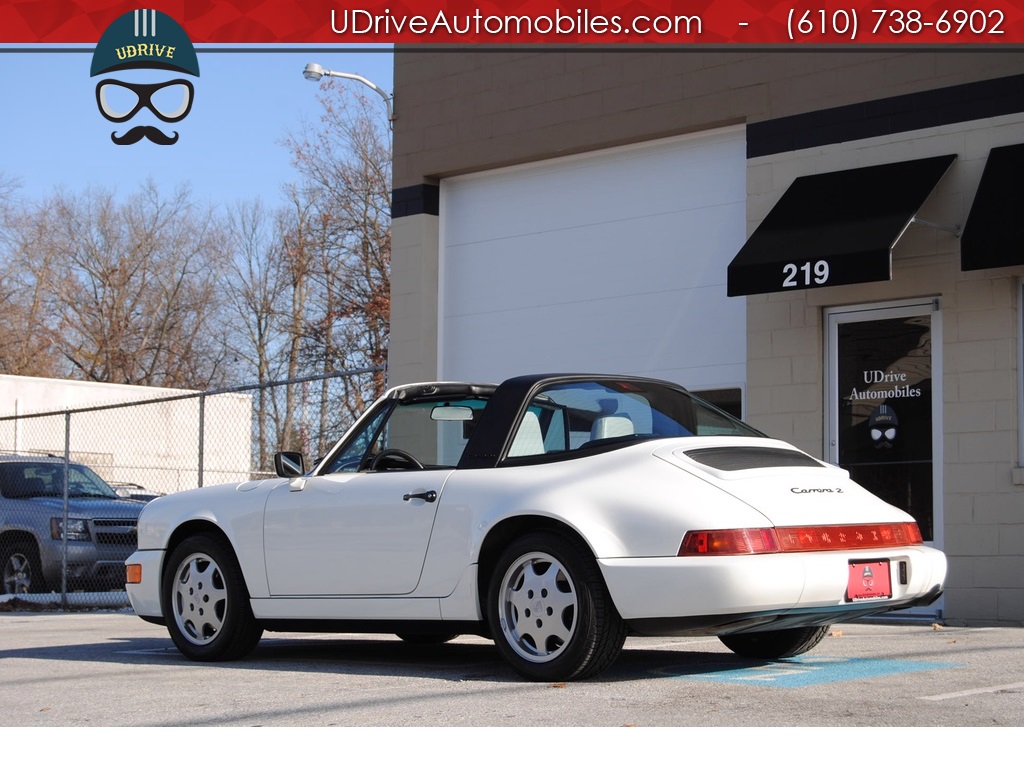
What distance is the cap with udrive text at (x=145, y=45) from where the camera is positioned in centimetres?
1349

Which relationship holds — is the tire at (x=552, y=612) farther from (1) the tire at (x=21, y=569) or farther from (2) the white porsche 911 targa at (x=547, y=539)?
(1) the tire at (x=21, y=569)

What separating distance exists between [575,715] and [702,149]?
8.94 metres

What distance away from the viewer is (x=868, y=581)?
21.2ft

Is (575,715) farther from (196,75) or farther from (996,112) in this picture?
(196,75)

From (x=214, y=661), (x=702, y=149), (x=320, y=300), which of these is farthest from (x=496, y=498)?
(x=320, y=300)

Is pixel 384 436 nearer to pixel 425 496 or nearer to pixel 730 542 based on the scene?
pixel 425 496

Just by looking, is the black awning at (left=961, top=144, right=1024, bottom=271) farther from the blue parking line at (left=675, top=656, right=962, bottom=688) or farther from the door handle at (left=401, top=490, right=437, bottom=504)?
the door handle at (left=401, top=490, right=437, bottom=504)

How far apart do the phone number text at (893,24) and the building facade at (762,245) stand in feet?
0.76

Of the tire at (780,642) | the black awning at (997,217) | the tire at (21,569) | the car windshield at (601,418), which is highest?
the black awning at (997,217)

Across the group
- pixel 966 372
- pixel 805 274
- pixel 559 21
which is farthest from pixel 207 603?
pixel 559 21

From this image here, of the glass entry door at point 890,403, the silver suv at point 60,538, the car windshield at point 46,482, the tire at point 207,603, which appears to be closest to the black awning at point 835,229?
the glass entry door at point 890,403

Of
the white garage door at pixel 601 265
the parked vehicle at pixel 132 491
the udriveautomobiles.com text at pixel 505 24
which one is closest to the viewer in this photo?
the white garage door at pixel 601 265
